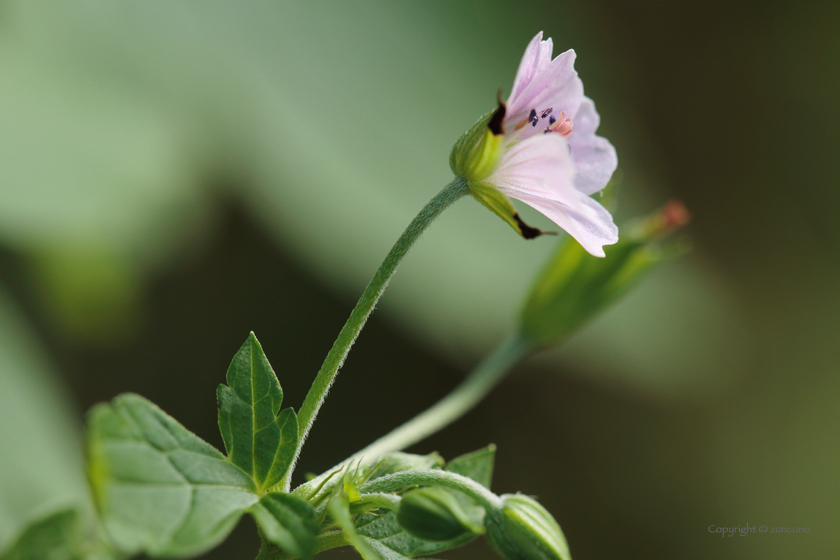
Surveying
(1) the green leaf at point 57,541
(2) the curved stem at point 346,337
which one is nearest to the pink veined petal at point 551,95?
(2) the curved stem at point 346,337

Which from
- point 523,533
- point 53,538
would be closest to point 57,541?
point 53,538

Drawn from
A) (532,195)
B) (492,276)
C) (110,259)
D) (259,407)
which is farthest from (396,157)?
(259,407)

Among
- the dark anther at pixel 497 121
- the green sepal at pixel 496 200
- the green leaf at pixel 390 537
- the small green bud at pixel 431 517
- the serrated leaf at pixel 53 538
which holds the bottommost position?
the serrated leaf at pixel 53 538

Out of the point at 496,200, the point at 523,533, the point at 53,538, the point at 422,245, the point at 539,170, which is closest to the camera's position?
the point at 53,538

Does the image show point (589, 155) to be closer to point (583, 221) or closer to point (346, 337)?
point (583, 221)

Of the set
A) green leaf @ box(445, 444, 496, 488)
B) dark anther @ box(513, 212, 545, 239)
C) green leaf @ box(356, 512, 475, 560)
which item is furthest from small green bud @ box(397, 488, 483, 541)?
dark anther @ box(513, 212, 545, 239)

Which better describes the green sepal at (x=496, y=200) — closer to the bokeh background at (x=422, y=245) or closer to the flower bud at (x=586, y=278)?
the flower bud at (x=586, y=278)
